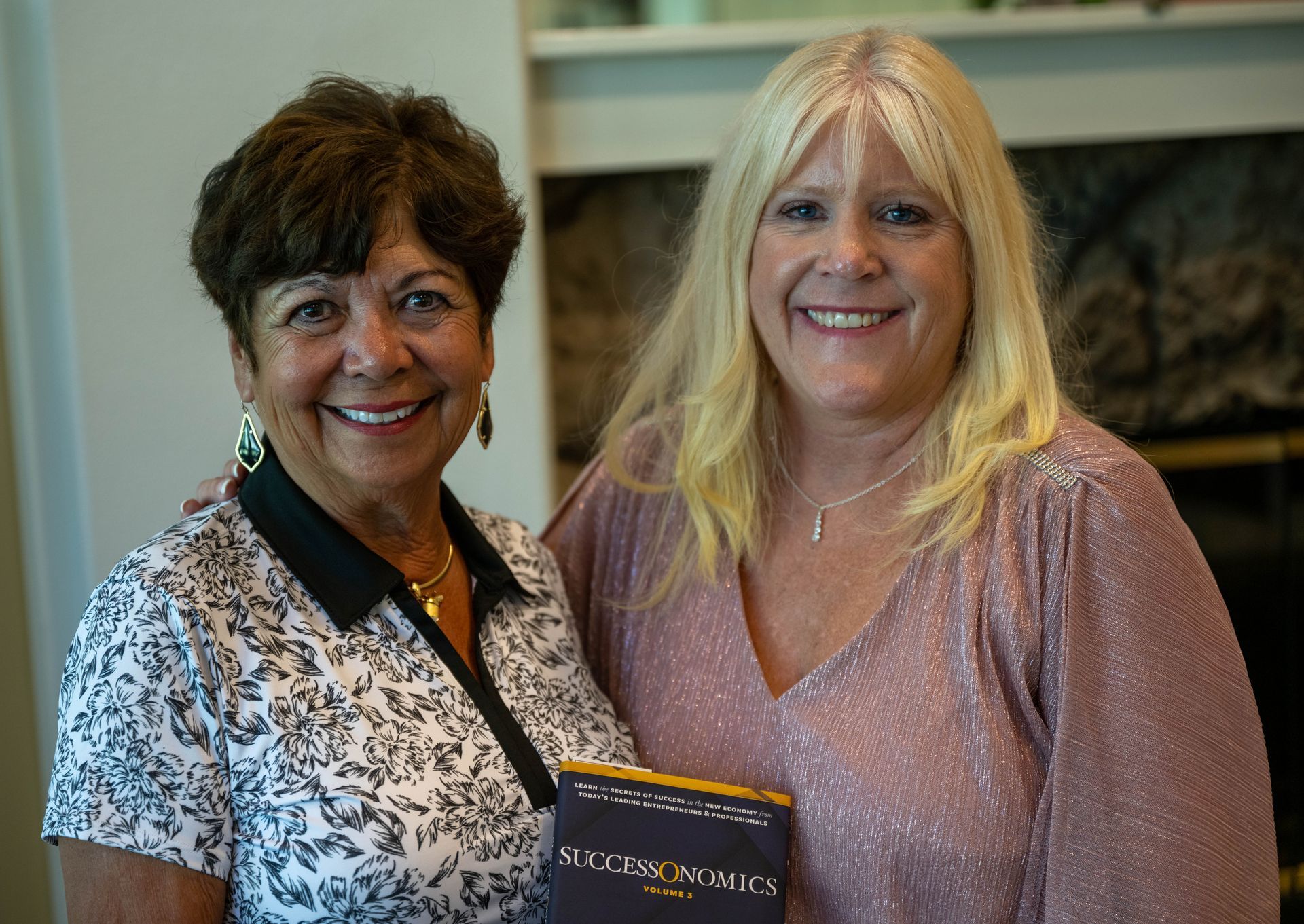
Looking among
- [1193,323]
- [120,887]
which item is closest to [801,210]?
[120,887]

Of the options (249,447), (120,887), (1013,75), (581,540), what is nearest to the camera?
(120,887)

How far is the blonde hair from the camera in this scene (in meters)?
1.47

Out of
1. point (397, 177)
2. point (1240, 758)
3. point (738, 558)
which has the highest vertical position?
point (397, 177)

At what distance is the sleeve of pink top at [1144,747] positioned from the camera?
1.30 meters

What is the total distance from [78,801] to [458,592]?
523 millimetres

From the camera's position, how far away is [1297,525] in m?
2.83

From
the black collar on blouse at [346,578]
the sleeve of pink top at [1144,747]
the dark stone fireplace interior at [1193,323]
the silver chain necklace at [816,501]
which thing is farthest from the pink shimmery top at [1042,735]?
the dark stone fireplace interior at [1193,323]

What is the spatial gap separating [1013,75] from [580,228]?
103 cm

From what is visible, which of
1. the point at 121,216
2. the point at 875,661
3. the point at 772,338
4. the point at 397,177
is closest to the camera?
the point at 397,177

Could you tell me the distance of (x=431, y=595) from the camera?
4.81 ft

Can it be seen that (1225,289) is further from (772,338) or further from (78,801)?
(78,801)

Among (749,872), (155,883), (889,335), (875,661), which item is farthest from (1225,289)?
(155,883)

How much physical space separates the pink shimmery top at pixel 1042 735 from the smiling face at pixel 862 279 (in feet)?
0.67

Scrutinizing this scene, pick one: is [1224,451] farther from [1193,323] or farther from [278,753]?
[278,753]
